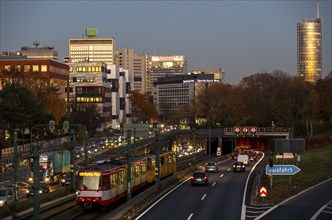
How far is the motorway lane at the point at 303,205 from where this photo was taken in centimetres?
3442

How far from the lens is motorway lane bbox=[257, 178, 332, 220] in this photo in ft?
113

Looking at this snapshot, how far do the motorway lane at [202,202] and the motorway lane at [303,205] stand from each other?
2.42 metres

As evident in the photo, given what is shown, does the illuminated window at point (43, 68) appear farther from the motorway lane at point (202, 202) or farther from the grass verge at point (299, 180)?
the motorway lane at point (202, 202)

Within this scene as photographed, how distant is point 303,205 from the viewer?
38.4 m

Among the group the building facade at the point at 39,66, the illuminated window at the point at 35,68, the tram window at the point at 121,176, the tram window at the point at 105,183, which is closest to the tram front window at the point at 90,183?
the tram window at the point at 105,183

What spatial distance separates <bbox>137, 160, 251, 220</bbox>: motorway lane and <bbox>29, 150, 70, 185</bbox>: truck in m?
11.3

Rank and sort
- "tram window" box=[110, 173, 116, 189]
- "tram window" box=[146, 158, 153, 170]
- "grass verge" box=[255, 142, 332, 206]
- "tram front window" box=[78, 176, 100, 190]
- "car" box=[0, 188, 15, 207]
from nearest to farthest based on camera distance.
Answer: "tram front window" box=[78, 176, 100, 190], "tram window" box=[110, 173, 116, 189], "grass verge" box=[255, 142, 332, 206], "car" box=[0, 188, 15, 207], "tram window" box=[146, 158, 153, 170]

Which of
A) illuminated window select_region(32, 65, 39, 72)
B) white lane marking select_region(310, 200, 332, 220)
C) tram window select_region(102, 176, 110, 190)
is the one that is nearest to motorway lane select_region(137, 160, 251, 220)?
tram window select_region(102, 176, 110, 190)

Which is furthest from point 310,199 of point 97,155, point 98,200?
point 97,155

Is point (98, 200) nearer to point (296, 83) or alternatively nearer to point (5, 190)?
point (5, 190)

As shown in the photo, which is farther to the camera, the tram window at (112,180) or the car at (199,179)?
the car at (199,179)

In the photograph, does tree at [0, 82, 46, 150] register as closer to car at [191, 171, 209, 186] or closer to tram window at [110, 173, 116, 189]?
car at [191, 171, 209, 186]

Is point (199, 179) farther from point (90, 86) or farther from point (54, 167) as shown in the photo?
point (90, 86)

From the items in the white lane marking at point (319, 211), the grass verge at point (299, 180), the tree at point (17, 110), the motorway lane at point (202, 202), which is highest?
the tree at point (17, 110)
